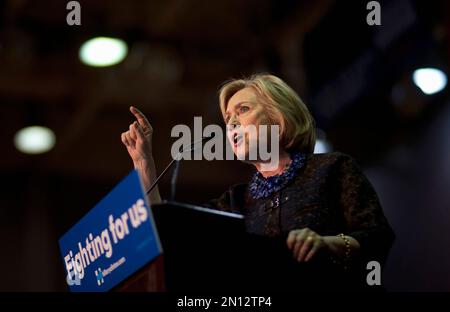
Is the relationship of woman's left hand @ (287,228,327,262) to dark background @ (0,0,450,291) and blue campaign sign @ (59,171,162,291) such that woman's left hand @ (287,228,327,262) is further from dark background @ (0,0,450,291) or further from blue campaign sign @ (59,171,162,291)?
dark background @ (0,0,450,291)

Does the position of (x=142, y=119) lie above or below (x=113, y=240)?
above

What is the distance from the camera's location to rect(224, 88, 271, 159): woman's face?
7.28ft

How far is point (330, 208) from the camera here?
6.86ft

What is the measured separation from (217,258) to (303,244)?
0.57ft

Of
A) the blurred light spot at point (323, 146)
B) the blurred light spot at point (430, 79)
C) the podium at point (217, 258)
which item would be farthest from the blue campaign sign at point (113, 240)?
the blurred light spot at point (323, 146)

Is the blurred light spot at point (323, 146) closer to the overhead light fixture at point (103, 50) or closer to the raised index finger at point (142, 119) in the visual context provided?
the overhead light fixture at point (103, 50)

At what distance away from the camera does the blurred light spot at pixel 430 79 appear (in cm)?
519

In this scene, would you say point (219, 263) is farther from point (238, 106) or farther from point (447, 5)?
point (447, 5)

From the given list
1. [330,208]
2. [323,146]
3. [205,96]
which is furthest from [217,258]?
[205,96]

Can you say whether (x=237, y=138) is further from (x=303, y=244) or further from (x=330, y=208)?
(x=303, y=244)

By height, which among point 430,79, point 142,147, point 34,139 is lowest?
point 142,147

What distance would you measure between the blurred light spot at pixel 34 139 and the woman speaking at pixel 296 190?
615 cm

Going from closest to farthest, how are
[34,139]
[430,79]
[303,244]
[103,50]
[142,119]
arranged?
[303,244], [142,119], [430,79], [103,50], [34,139]

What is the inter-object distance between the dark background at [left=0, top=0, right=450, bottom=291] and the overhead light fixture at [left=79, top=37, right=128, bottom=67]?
9 cm
